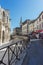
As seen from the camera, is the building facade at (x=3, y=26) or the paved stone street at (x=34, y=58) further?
the building facade at (x=3, y=26)

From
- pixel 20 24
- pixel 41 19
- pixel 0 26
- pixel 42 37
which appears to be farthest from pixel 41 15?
pixel 20 24

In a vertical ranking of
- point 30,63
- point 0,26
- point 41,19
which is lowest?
point 30,63

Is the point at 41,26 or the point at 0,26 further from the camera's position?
the point at 41,26

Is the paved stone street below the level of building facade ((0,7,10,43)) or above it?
below

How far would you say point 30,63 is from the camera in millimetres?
7719

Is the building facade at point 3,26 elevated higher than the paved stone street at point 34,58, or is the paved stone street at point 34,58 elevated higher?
the building facade at point 3,26

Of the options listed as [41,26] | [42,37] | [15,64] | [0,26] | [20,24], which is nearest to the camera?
[15,64]

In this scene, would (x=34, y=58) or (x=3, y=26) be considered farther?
(x=3, y=26)

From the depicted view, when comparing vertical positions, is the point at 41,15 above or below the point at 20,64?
above

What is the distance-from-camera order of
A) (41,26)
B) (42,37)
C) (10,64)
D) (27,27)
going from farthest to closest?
(27,27)
(41,26)
(42,37)
(10,64)

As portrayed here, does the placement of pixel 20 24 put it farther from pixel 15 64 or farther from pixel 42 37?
pixel 15 64

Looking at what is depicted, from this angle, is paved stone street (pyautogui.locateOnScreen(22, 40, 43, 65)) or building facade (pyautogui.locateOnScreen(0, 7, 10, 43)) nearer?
paved stone street (pyautogui.locateOnScreen(22, 40, 43, 65))

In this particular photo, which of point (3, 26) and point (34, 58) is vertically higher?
point (3, 26)

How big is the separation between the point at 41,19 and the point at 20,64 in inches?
1806
